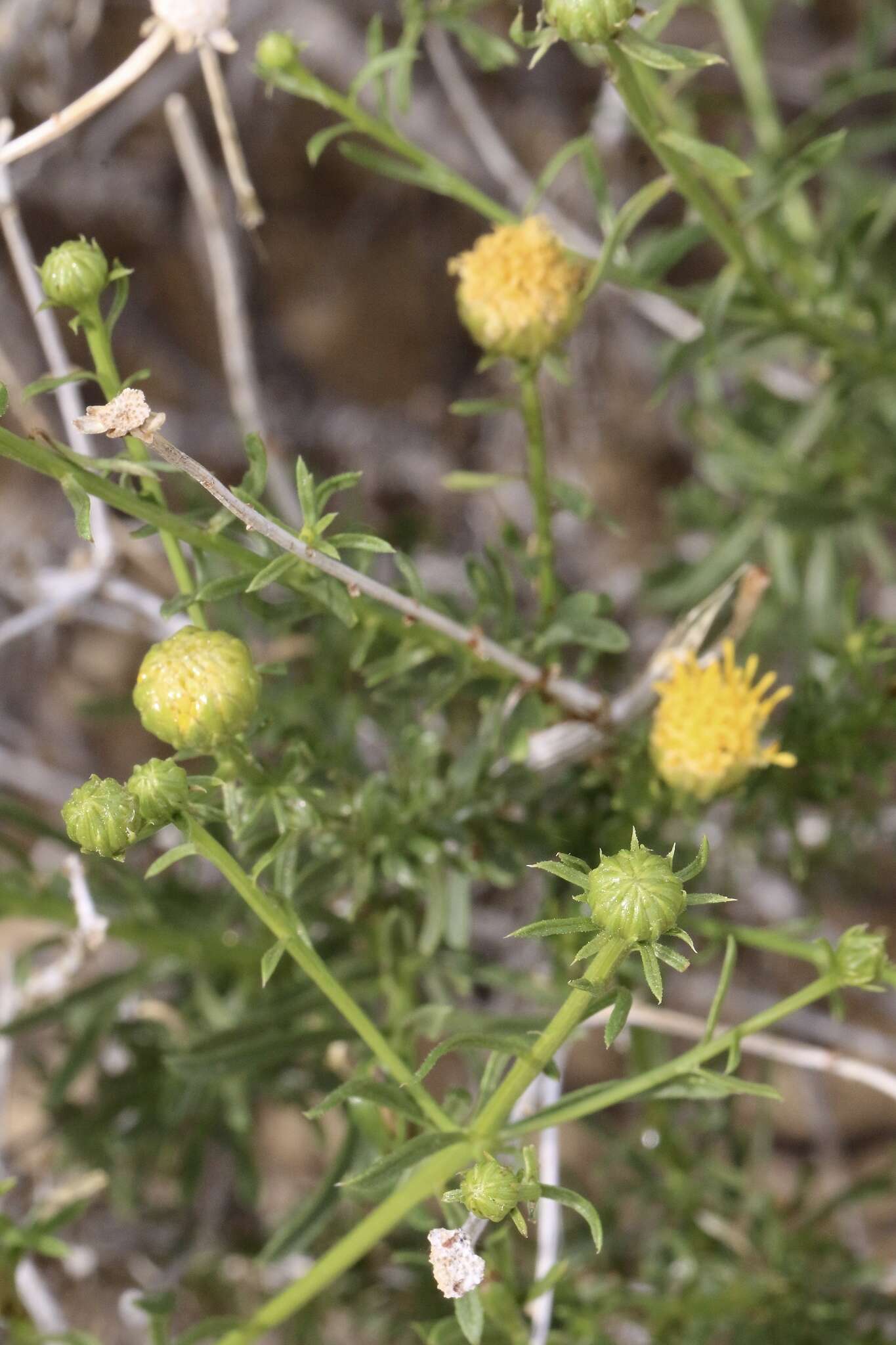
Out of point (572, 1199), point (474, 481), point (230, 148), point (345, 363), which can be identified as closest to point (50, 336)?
point (230, 148)

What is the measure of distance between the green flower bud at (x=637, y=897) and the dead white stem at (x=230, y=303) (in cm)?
134

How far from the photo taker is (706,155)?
1361 mm

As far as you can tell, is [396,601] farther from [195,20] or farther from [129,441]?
[195,20]

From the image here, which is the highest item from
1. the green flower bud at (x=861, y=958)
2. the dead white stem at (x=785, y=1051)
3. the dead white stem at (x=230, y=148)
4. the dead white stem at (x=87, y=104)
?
the dead white stem at (x=87, y=104)

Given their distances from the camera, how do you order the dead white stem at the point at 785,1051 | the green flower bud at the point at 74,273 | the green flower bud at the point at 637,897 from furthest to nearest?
the dead white stem at the point at 785,1051, the green flower bud at the point at 74,273, the green flower bud at the point at 637,897

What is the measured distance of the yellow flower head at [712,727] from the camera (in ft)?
4.73

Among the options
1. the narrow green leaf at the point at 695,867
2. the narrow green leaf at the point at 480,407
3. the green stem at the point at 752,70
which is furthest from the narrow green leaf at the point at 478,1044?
the green stem at the point at 752,70

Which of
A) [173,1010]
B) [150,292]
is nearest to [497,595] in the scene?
[173,1010]

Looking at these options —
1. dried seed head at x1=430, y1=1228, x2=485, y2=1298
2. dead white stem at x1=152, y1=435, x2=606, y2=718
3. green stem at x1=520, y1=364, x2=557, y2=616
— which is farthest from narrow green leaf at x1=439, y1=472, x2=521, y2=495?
dried seed head at x1=430, y1=1228, x2=485, y2=1298

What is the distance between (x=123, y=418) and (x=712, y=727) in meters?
0.74

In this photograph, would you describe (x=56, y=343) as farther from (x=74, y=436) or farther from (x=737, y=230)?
(x=737, y=230)

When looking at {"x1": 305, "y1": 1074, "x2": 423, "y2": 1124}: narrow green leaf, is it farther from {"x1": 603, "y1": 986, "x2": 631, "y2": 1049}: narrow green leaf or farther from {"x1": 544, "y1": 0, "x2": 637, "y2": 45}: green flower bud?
{"x1": 544, "y1": 0, "x2": 637, "y2": 45}: green flower bud

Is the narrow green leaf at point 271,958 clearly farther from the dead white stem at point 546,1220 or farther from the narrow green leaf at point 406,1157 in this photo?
the dead white stem at point 546,1220

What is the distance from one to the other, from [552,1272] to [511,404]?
929 mm
